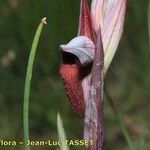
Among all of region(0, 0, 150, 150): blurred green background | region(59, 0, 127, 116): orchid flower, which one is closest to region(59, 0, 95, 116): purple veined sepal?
region(59, 0, 127, 116): orchid flower

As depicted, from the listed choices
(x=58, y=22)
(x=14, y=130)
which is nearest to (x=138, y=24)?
(x=58, y=22)

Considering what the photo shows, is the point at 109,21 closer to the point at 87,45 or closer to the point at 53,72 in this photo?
the point at 87,45

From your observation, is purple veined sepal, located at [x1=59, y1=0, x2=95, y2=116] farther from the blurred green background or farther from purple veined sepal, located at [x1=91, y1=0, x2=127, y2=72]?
the blurred green background

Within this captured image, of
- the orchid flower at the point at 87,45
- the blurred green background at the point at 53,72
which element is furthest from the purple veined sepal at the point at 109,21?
the blurred green background at the point at 53,72

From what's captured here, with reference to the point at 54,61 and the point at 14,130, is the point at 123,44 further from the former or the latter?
the point at 14,130

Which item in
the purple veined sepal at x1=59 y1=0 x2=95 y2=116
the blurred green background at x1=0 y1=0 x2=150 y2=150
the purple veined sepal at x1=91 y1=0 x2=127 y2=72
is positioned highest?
the blurred green background at x1=0 y1=0 x2=150 y2=150

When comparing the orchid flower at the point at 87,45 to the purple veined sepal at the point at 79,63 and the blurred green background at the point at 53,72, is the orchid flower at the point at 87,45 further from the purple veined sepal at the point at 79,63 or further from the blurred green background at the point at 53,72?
the blurred green background at the point at 53,72
